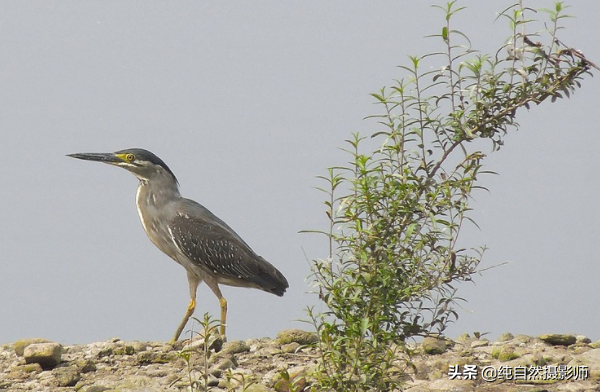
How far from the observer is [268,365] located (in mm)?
7562

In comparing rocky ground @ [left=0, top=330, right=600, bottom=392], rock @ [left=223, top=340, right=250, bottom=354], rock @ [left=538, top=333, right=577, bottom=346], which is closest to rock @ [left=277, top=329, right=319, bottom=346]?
rocky ground @ [left=0, top=330, right=600, bottom=392]

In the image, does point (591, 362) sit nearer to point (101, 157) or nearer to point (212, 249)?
point (212, 249)

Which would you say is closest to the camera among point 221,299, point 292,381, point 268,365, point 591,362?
point 292,381

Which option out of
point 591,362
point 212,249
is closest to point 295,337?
point 212,249

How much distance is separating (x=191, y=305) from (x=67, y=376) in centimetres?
206

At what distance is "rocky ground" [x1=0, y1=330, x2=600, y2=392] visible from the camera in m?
6.90

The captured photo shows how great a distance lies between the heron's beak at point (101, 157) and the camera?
9266 mm

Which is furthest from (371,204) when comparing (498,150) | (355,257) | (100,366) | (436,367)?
(100,366)

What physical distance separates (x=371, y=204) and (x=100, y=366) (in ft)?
11.5

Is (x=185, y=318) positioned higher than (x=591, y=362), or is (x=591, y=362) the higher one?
(x=185, y=318)

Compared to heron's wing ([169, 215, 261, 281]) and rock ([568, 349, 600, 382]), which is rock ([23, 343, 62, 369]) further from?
rock ([568, 349, 600, 382])

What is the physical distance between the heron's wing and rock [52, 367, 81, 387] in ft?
7.02

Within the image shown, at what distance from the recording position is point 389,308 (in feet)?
18.4

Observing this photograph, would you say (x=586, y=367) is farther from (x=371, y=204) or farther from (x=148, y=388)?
(x=148, y=388)
